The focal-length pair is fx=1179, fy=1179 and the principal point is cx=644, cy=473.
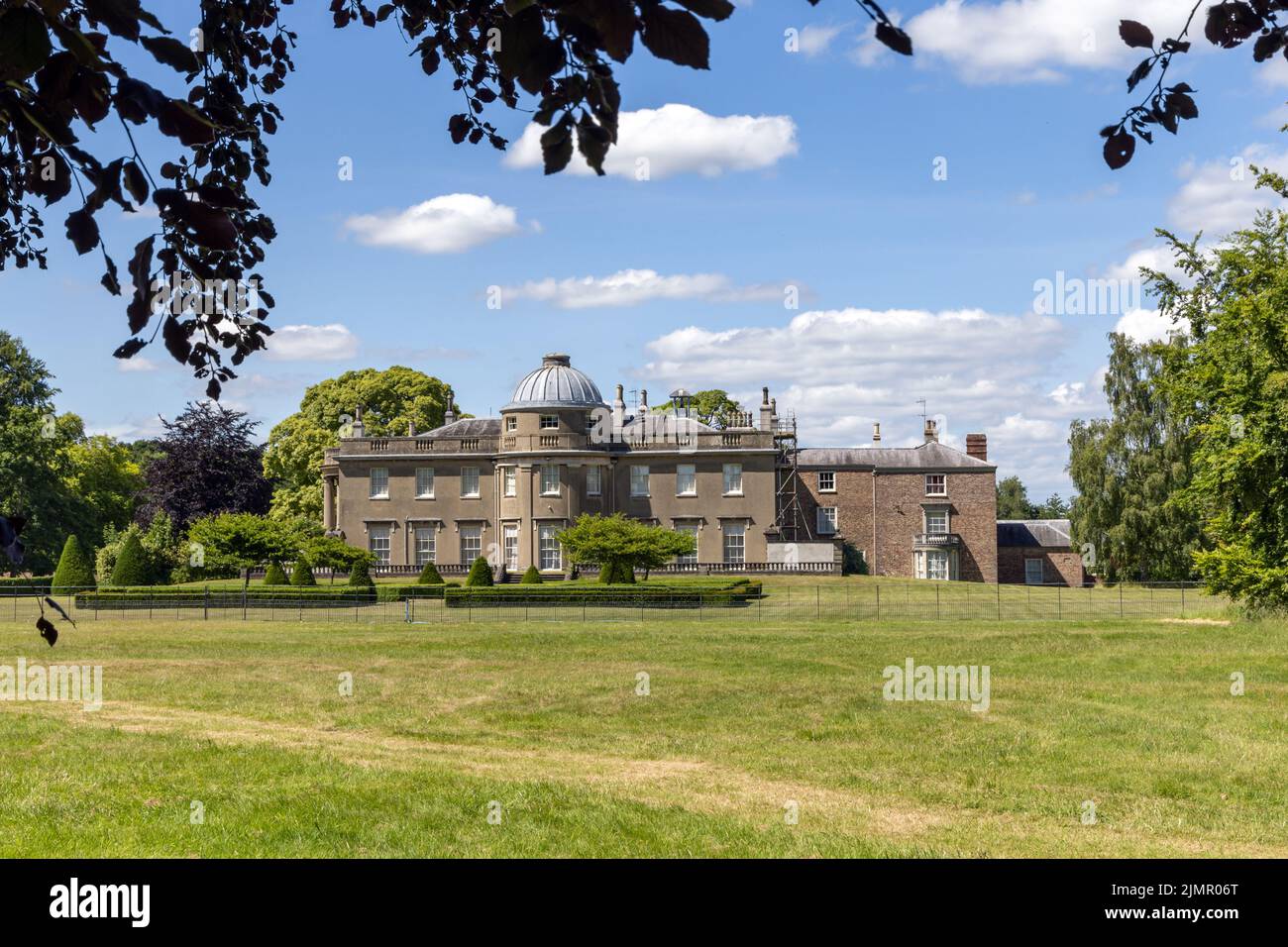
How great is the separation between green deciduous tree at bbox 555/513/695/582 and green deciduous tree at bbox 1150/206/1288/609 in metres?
19.6

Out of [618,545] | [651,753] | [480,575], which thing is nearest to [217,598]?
[480,575]

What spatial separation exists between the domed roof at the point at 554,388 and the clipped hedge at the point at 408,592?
43.3ft

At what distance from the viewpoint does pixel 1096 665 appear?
23.6 m

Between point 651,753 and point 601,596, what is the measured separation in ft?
84.4

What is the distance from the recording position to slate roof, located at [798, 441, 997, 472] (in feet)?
199

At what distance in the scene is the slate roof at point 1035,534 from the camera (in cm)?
6556

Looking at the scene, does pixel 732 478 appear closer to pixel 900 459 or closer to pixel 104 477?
pixel 900 459

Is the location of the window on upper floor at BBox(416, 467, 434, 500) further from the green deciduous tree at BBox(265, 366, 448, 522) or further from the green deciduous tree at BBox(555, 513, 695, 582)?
the green deciduous tree at BBox(555, 513, 695, 582)

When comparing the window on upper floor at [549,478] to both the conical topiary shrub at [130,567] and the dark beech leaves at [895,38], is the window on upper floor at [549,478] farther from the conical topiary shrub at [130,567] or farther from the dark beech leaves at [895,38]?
the dark beech leaves at [895,38]

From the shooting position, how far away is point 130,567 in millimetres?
47250

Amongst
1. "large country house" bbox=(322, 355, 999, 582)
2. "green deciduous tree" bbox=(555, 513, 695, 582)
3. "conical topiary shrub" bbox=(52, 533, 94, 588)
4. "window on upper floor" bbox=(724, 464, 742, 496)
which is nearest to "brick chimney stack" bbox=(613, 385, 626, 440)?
"large country house" bbox=(322, 355, 999, 582)

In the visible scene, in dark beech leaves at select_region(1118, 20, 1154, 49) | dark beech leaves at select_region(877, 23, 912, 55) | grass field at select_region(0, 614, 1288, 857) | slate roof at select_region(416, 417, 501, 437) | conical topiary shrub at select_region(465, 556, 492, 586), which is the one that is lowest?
grass field at select_region(0, 614, 1288, 857)

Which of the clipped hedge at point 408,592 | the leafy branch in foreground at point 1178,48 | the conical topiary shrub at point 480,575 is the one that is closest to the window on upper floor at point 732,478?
the conical topiary shrub at point 480,575
